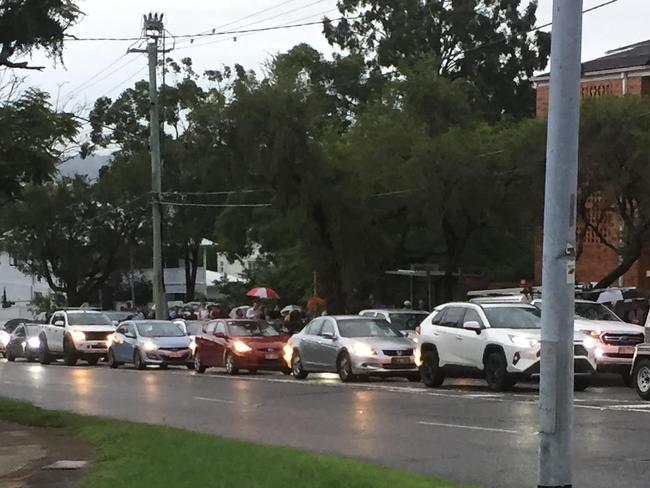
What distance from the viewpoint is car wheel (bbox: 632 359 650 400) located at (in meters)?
18.8

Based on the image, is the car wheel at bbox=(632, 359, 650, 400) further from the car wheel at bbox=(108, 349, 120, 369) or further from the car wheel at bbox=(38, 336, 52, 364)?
the car wheel at bbox=(38, 336, 52, 364)

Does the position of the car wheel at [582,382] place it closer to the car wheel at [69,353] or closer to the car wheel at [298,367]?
the car wheel at [298,367]

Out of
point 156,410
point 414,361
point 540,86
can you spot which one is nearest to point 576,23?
point 156,410

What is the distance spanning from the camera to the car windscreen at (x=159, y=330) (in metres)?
33.9

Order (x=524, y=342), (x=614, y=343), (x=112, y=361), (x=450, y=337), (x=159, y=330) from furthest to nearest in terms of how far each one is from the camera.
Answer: (x=112, y=361)
(x=159, y=330)
(x=614, y=343)
(x=450, y=337)
(x=524, y=342)

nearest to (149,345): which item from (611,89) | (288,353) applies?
(288,353)

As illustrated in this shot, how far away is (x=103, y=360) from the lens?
40.3 metres

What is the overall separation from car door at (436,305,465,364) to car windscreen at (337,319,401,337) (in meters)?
2.59

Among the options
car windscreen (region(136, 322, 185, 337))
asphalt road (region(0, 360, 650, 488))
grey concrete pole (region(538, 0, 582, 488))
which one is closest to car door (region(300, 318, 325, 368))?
asphalt road (region(0, 360, 650, 488))

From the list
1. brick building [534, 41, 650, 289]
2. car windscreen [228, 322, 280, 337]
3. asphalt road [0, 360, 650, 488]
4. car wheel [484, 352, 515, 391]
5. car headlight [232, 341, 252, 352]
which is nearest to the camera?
asphalt road [0, 360, 650, 488]

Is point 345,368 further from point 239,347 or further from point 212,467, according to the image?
point 212,467

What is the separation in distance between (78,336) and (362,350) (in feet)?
52.0

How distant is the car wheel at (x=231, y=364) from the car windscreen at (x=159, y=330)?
4654mm

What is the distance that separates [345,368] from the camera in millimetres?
24844
